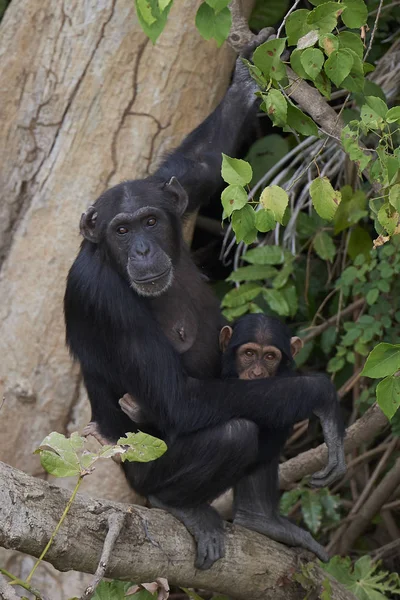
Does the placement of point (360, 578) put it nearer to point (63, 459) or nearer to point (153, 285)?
point (153, 285)

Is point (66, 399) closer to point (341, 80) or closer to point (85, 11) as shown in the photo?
point (85, 11)

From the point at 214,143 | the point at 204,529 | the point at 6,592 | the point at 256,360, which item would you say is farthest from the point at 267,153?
the point at 6,592

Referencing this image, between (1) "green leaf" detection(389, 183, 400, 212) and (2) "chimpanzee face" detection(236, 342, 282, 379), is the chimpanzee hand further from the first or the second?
(1) "green leaf" detection(389, 183, 400, 212)

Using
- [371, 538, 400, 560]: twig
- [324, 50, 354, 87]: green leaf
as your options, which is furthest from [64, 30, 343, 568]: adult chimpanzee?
Answer: [371, 538, 400, 560]: twig

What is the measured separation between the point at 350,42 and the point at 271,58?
0.32 m

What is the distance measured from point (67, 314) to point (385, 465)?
9.97 ft

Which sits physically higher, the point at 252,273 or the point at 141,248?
the point at 141,248

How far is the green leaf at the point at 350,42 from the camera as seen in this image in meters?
3.82

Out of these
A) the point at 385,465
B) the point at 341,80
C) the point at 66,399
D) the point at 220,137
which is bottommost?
the point at 385,465

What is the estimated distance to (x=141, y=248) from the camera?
4992 mm

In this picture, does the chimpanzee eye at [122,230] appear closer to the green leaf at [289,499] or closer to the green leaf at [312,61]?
the green leaf at [312,61]

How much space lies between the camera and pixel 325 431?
5.03 m

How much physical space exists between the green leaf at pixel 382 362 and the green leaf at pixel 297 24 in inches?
50.3

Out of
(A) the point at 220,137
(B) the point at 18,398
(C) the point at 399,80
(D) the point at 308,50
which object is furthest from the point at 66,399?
(D) the point at 308,50
